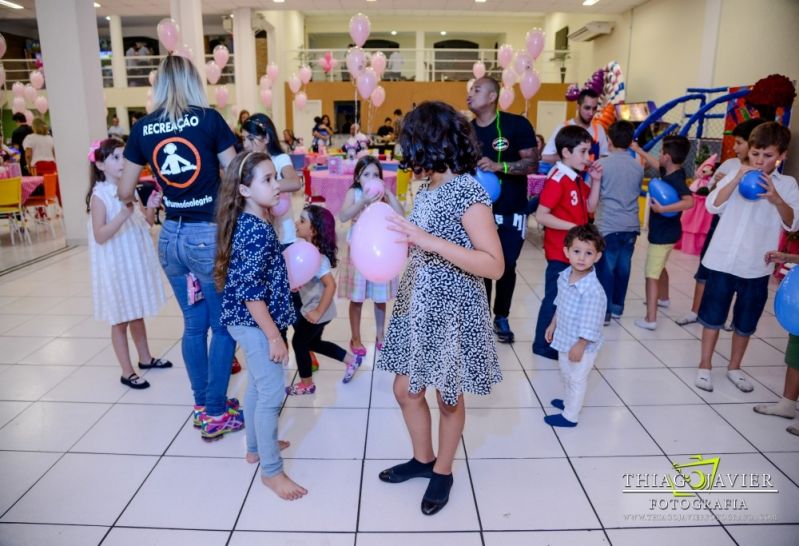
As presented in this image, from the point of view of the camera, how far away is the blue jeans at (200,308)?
227 cm

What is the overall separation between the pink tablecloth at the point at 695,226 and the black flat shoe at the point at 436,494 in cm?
490

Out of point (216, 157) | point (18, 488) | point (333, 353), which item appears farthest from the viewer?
point (333, 353)

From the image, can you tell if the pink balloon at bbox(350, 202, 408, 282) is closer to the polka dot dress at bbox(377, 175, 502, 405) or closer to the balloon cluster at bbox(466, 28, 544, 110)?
the polka dot dress at bbox(377, 175, 502, 405)

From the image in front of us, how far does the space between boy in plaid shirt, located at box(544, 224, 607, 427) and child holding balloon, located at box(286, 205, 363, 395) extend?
1.11 metres

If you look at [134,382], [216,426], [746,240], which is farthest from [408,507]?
[746,240]

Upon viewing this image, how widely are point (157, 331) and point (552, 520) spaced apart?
295cm

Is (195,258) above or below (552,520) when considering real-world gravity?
above

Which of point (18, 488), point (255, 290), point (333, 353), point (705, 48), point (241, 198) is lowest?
point (18, 488)

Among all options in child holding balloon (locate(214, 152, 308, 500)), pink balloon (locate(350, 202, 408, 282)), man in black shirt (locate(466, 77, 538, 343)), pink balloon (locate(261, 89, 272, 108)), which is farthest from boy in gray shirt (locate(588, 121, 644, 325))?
pink balloon (locate(261, 89, 272, 108))

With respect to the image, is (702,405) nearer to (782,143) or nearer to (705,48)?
(782,143)

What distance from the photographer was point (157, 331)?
3.76 meters

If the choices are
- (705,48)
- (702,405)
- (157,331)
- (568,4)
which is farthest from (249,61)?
(702,405)

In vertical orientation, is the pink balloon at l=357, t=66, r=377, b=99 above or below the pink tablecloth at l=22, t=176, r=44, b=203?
above

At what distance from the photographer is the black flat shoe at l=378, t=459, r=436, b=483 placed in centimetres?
212
